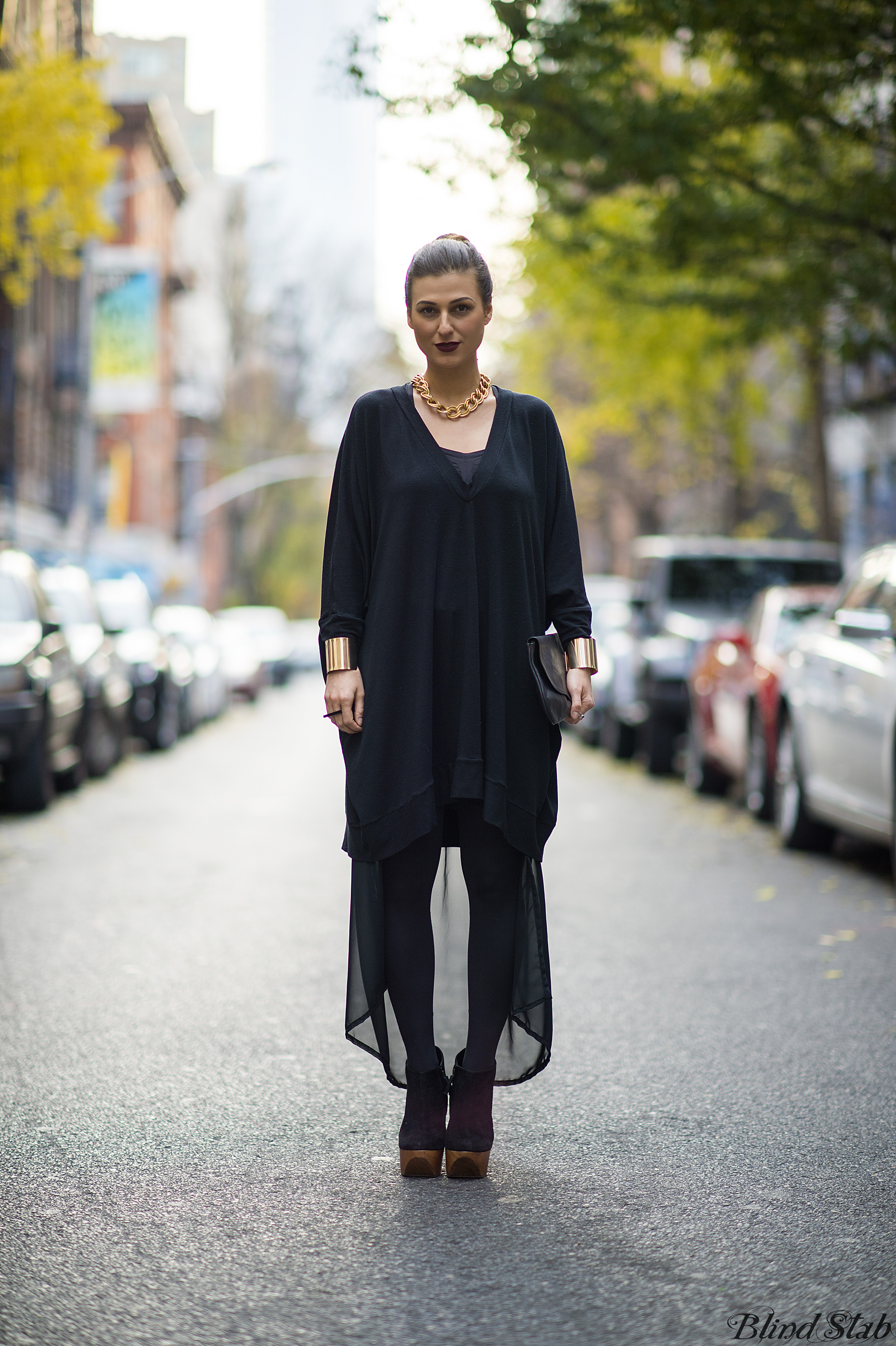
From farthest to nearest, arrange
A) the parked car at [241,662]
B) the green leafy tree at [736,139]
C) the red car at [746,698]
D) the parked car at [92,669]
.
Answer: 1. the parked car at [241,662]
2. the parked car at [92,669]
3. the green leafy tree at [736,139]
4. the red car at [746,698]

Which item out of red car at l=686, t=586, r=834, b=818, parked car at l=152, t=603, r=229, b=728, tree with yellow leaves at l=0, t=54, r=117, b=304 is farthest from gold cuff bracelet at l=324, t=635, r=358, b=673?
parked car at l=152, t=603, r=229, b=728

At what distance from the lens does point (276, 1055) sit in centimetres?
512

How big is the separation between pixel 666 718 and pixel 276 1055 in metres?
10.5

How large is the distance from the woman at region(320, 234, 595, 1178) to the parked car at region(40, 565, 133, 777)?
9.97 meters

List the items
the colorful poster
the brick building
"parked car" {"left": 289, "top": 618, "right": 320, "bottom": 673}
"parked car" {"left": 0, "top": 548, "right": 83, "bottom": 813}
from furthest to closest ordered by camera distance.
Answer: "parked car" {"left": 289, "top": 618, "right": 320, "bottom": 673}
the brick building
the colorful poster
"parked car" {"left": 0, "top": 548, "right": 83, "bottom": 813}

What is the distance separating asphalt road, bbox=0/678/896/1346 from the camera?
3.18 metres

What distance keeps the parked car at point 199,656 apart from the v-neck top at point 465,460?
688 inches

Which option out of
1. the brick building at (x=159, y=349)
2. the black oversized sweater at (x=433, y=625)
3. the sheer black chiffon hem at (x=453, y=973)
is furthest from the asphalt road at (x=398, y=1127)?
the brick building at (x=159, y=349)

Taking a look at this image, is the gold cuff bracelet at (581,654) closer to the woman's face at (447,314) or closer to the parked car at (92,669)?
the woman's face at (447,314)

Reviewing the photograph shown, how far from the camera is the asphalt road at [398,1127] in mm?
3178

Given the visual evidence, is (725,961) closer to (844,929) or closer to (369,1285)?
(844,929)

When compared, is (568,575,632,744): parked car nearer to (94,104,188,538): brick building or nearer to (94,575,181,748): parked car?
(94,575,181,748): parked car

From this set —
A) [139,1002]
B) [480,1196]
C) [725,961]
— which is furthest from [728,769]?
[480,1196]

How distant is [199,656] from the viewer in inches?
957
